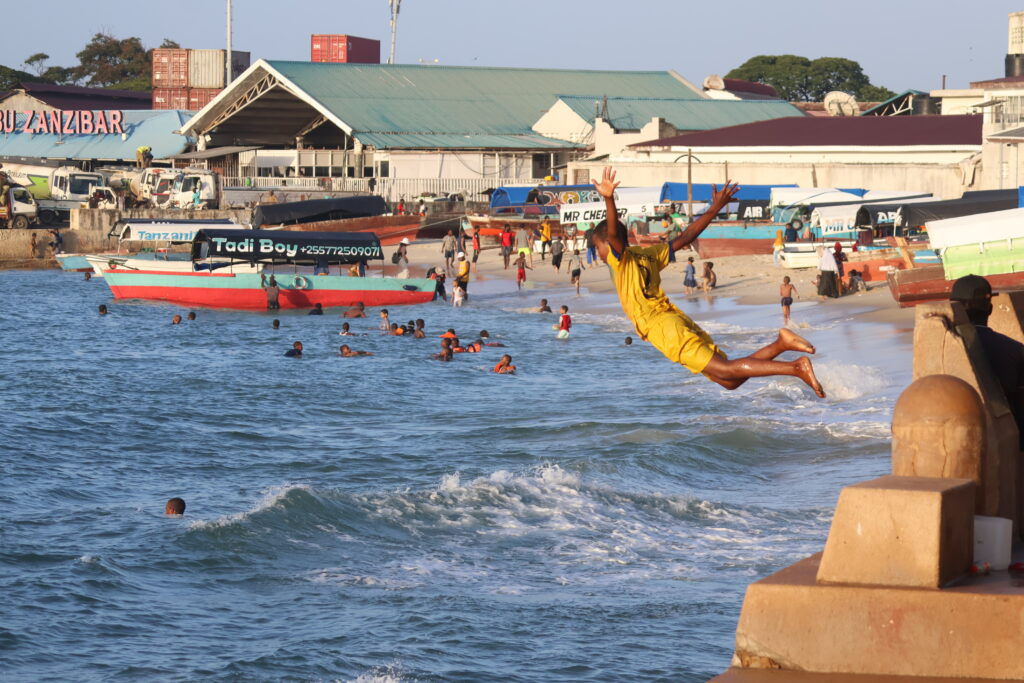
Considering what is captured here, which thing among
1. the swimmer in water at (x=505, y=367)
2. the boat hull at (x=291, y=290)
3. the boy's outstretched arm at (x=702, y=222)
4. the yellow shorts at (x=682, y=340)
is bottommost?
the swimmer in water at (x=505, y=367)

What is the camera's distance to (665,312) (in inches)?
390

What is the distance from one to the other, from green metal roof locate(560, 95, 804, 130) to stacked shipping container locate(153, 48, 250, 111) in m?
27.4

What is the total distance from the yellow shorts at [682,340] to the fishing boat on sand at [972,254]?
19.0 metres

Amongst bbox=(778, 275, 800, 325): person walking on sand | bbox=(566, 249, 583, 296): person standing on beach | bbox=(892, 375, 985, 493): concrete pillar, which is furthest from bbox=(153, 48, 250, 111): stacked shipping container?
bbox=(892, 375, 985, 493): concrete pillar

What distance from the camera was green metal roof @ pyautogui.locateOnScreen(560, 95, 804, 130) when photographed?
72.1m

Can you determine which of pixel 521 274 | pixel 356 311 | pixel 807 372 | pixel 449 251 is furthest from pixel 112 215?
pixel 807 372

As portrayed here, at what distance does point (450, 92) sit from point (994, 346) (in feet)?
228

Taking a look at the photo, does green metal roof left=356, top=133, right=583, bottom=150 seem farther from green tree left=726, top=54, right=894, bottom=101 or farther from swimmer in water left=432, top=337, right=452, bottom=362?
green tree left=726, top=54, right=894, bottom=101

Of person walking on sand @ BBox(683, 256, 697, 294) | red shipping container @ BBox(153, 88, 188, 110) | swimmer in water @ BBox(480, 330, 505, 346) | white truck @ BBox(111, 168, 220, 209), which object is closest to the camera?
swimmer in water @ BBox(480, 330, 505, 346)

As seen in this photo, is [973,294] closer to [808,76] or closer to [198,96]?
[198,96]

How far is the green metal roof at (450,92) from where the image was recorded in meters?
70.3

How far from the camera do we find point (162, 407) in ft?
94.4

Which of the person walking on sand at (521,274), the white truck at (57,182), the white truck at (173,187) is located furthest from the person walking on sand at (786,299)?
the white truck at (57,182)

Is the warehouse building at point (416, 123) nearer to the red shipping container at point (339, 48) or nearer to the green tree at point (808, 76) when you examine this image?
the red shipping container at point (339, 48)
